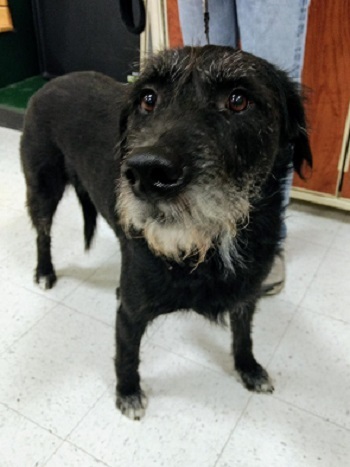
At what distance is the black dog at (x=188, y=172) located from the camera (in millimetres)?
802

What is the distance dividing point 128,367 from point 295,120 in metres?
0.83

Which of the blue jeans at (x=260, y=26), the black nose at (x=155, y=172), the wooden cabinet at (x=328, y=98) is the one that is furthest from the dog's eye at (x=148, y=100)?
the wooden cabinet at (x=328, y=98)

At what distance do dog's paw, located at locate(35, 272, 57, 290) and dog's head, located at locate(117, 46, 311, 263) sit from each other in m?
0.86

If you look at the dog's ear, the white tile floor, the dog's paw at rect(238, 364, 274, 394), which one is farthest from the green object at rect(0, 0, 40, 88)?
the dog's paw at rect(238, 364, 274, 394)

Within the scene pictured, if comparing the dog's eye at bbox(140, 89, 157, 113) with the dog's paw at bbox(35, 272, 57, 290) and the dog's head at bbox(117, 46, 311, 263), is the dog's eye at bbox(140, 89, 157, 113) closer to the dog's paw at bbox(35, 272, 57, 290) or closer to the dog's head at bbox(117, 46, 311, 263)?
the dog's head at bbox(117, 46, 311, 263)

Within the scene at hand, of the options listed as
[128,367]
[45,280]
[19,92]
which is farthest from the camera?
[19,92]

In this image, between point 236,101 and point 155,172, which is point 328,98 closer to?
point 236,101

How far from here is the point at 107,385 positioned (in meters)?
1.38

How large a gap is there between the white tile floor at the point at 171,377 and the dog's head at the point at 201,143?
564 mm

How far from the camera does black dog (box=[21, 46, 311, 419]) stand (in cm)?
80

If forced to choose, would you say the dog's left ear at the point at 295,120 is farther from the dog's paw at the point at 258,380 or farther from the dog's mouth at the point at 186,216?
the dog's paw at the point at 258,380

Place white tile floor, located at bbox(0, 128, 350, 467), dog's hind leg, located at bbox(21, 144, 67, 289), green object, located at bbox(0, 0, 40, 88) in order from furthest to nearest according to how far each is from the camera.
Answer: green object, located at bbox(0, 0, 40, 88), dog's hind leg, located at bbox(21, 144, 67, 289), white tile floor, located at bbox(0, 128, 350, 467)

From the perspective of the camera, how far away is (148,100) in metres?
1.00

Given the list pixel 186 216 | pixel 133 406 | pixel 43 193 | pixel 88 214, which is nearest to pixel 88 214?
pixel 88 214
